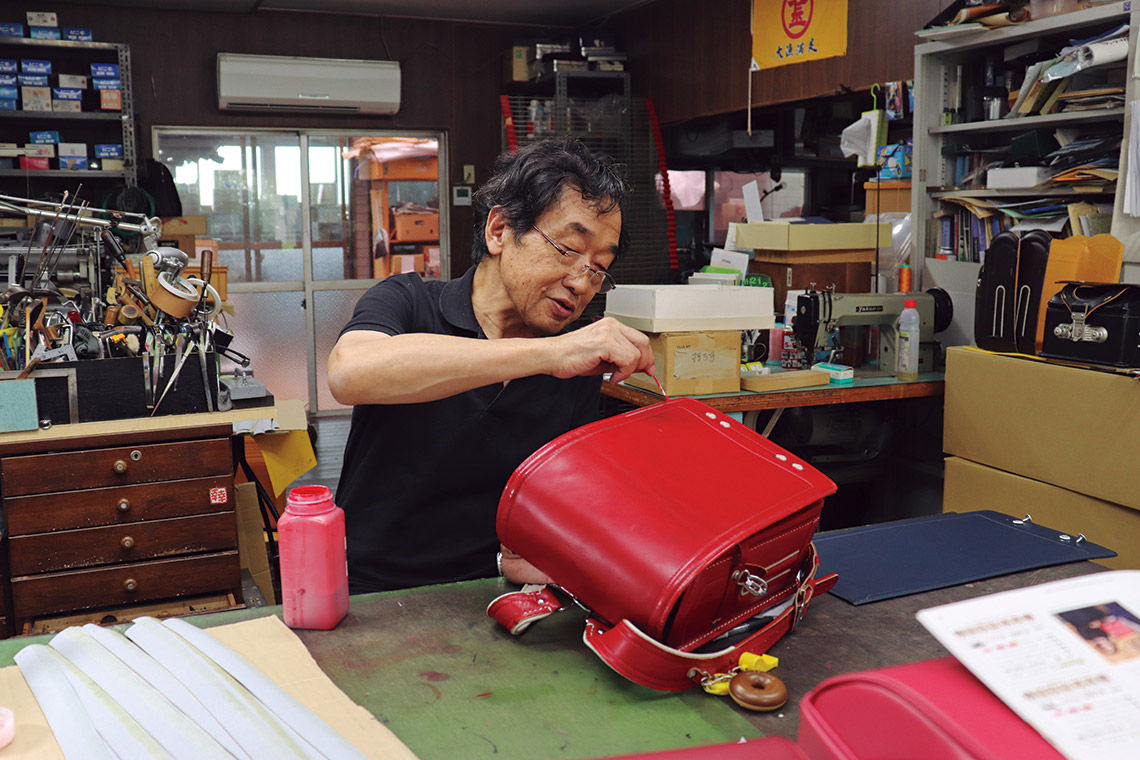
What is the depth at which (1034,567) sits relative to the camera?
57.4 inches

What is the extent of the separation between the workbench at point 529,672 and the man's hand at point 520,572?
0.03 meters

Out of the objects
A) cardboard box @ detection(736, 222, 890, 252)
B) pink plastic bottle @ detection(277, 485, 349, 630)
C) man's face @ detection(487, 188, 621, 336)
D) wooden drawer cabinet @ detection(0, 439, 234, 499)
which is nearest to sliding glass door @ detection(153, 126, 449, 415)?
cardboard box @ detection(736, 222, 890, 252)

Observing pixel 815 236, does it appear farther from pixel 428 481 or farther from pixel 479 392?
pixel 428 481

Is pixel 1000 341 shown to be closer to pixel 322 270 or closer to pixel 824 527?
pixel 824 527

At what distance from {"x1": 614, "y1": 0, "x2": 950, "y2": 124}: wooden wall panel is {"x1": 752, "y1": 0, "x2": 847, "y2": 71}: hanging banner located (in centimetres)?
9

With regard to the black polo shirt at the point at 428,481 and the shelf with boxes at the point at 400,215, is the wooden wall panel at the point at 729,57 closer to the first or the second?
the shelf with boxes at the point at 400,215

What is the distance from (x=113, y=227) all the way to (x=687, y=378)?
1.89m

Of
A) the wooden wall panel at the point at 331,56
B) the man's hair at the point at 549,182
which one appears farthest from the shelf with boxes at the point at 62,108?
the man's hair at the point at 549,182

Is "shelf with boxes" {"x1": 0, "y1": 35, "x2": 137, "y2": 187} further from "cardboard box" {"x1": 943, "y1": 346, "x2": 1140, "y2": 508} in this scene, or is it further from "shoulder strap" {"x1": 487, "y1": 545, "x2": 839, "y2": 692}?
"shoulder strap" {"x1": 487, "y1": 545, "x2": 839, "y2": 692}

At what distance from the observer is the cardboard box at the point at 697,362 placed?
3.04m

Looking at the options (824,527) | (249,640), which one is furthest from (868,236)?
(249,640)

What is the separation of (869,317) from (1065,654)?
2709 millimetres

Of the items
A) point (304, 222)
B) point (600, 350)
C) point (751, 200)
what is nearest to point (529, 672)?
point (600, 350)

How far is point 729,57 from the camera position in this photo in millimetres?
5316
